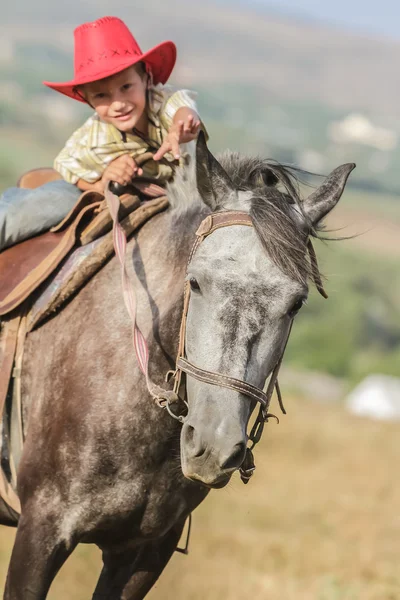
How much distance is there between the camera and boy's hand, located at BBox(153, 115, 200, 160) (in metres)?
4.18

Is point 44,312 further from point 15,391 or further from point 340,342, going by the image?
point 340,342

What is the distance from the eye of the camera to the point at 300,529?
553 inches

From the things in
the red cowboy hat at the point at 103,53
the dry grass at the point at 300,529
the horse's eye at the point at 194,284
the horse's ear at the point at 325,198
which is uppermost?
the red cowboy hat at the point at 103,53

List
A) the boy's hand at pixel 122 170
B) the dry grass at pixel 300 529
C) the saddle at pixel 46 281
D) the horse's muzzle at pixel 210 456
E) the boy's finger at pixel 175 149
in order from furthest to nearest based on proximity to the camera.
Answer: the dry grass at pixel 300 529 → the boy's hand at pixel 122 170 → the saddle at pixel 46 281 → the boy's finger at pixel 175 149 → the horse's muzzle at pixel 210 456

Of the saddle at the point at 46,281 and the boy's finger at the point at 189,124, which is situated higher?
the boy's finger at the point at 189,124

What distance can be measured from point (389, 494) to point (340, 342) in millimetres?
37224

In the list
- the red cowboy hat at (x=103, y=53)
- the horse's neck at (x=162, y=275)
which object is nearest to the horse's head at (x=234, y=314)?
the horse's neck at (x=162, y=275)

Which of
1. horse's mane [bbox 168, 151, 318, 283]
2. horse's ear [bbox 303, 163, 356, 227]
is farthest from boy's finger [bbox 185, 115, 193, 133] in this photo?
horse's ear [bbox 303, 163, 356, 227]

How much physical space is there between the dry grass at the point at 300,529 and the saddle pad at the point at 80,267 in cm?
116

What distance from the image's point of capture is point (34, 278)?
4.36m

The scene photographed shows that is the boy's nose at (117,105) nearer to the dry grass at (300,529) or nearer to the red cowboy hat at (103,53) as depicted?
the red cowboy hat at (103,53)

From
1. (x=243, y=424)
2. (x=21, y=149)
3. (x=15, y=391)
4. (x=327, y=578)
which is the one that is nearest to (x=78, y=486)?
(x=15, y=391)

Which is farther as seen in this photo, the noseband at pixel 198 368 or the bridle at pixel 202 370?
the noseband at pixel 198 368

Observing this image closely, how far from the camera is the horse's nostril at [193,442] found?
3.34 meters
